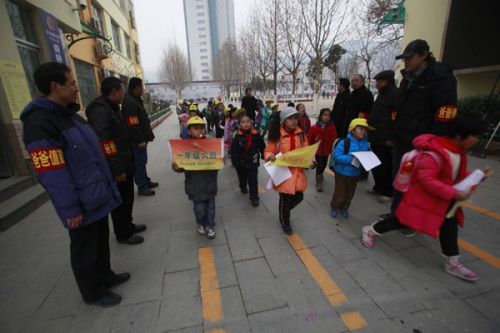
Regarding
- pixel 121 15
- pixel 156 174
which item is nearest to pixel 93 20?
pixel 121 15

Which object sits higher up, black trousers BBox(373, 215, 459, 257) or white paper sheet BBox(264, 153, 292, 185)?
white paper sheet BBox(264, 153, 292, 185)

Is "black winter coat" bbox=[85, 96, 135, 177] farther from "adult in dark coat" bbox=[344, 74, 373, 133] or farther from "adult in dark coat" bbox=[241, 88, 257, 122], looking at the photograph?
"adult in dark coat" bbox=[241, 88, 257, 122]

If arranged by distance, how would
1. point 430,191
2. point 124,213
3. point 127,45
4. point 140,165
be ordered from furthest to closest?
point 127,45 < point 140,165 < point 124,213 < point 430,191

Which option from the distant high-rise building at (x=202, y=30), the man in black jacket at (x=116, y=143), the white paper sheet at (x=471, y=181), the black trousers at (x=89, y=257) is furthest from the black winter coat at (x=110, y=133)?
the distant high-rise building at (x=202, y=30)

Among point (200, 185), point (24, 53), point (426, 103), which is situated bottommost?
point (200, 185)

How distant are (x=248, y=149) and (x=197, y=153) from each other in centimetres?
127

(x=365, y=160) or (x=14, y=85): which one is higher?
(x=14, y=85)

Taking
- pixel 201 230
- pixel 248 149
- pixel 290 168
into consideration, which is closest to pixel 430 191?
pixel 290 168

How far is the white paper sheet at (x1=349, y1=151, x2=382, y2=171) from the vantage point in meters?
3.01

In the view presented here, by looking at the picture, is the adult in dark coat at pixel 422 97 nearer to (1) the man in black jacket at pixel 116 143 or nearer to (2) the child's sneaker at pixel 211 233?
(2) the child's sneaker at pixel 211 233

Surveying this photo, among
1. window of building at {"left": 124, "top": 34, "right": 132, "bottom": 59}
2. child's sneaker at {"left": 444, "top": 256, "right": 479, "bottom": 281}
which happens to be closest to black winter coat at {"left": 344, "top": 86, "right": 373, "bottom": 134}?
child's sneaker at {"left": 444, "top": 256, "right": 479, "bottom": 281}

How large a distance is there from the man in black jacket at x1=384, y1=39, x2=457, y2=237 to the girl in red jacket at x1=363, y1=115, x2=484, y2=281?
2.34 feet

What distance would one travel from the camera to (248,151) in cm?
395

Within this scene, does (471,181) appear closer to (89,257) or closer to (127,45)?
(89,257)
